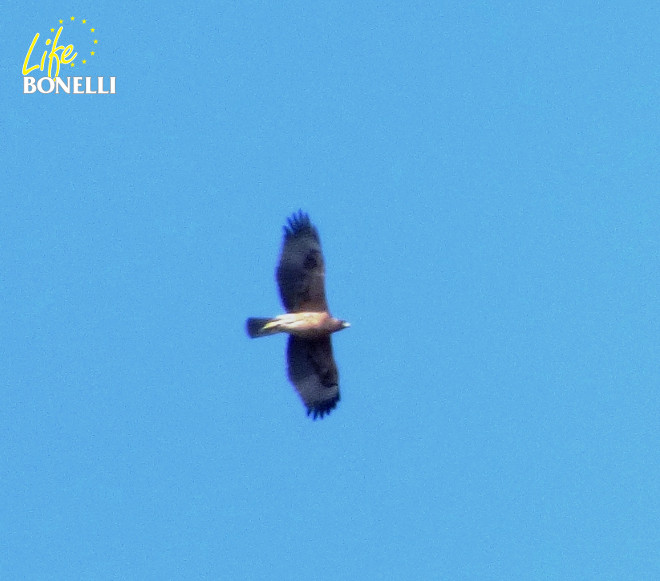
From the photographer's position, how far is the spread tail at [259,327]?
24969 mm

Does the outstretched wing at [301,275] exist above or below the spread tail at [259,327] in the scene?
above

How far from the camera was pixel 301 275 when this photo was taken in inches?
1001

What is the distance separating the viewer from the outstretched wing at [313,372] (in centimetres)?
2559

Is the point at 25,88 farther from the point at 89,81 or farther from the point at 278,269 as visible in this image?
the point at 278,269

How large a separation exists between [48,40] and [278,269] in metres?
4.83

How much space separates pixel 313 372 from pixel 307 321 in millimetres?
751

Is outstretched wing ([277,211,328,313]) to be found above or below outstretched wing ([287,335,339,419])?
above

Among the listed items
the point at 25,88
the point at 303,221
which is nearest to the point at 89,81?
the point at 25,88

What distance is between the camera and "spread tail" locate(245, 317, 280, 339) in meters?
25.0

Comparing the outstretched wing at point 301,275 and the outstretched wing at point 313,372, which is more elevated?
the outstretched wing at point 301,275

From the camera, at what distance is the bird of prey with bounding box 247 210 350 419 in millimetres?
25344

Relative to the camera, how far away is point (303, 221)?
25.7m

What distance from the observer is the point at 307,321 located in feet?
83.0

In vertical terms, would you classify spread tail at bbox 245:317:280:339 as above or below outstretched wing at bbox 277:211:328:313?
below
